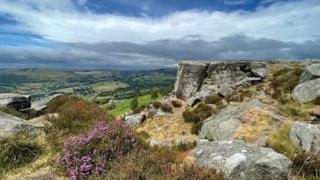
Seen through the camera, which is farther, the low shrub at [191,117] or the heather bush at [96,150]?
the low shrub at [191,117]

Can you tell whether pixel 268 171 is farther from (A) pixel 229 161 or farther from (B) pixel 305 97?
(B) pixel 305 97

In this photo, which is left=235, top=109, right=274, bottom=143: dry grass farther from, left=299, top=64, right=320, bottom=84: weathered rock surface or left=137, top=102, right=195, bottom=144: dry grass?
left=299, top=64, right=320, bottom=84: weathered rock surface

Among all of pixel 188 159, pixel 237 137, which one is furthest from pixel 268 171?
pixel 237 137

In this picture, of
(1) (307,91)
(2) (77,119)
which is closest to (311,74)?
(1) (307,91)

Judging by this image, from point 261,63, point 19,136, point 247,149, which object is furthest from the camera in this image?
point 261,63

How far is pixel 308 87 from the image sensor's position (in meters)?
25.1

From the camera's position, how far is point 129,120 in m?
33.5

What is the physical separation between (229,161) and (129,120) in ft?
83.9

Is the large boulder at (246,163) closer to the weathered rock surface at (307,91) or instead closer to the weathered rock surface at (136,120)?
the weathered rock surface at (307,91)

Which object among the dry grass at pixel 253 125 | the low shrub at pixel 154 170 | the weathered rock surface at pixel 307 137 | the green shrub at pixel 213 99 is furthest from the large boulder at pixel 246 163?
the green shrub at pixel 213 99

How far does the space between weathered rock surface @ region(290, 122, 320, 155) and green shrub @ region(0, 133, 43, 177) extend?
8887mm

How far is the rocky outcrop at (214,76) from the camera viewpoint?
3531cm

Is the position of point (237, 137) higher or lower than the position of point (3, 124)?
lower

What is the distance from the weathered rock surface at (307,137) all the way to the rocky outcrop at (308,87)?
1163 cm
